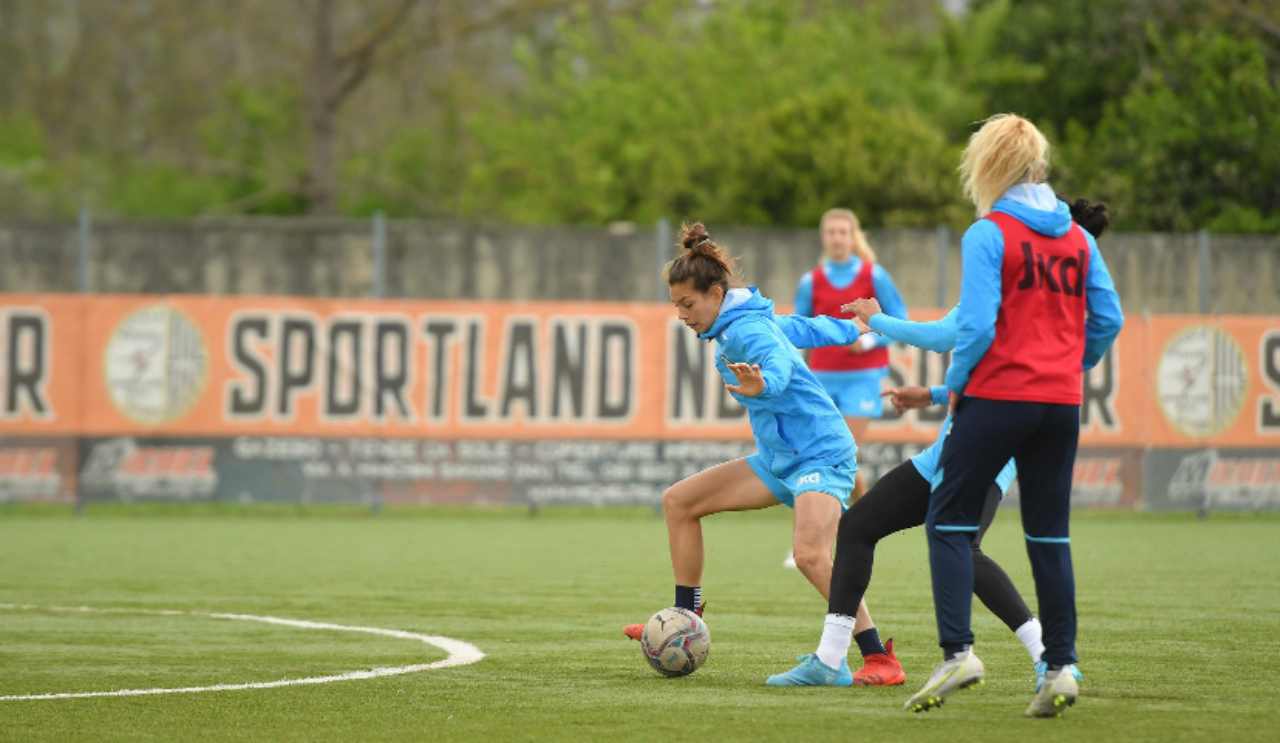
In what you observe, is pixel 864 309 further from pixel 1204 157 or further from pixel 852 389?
pixel 1204 157

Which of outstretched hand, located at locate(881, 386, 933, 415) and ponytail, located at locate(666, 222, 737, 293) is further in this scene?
ponytail, located at locate(666, 222, 737, 293)

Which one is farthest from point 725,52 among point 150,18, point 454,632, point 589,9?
point 454,632

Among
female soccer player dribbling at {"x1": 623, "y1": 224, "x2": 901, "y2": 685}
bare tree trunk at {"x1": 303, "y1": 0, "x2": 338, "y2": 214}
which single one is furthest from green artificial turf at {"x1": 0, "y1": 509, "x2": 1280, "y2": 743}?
bare tree trunk at {"x1": 303, "y1": 0, "x2": 338, "y2": 214}

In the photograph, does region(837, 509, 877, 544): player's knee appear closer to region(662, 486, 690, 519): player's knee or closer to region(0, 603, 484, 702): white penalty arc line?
region(662, 486, 690, 519): player's knee

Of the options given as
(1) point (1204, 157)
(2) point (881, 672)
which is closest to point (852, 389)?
(2) point (881, 672)

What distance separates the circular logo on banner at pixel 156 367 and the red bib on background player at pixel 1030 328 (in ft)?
48.6

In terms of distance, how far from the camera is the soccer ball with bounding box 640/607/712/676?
28.8 feet

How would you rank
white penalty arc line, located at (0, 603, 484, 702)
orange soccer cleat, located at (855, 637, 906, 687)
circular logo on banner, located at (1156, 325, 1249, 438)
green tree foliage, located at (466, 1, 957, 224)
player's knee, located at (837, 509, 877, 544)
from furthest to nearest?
1. green tree foliage, located at (466, 1, 957, 224)
2. circular logo on banner, located at (1156, 325, 1249, 438)
3. orange soccer cleat, located at (855, 637, 906, 687)
4. player's knee, located at (837, 509, 877, 544)
5. white penalty arc line, located at (0, 603, 484, 702)

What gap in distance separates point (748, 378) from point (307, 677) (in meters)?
2.20

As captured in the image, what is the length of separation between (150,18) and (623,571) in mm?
44540

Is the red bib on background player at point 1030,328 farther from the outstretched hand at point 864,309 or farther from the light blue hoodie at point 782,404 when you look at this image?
the light blue hoodie at point 782,404

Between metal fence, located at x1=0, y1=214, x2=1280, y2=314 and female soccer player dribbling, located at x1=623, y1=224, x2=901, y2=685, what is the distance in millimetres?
13364

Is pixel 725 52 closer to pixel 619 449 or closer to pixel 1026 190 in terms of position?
pixel 619 449

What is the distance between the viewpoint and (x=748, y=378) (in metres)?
8.32
